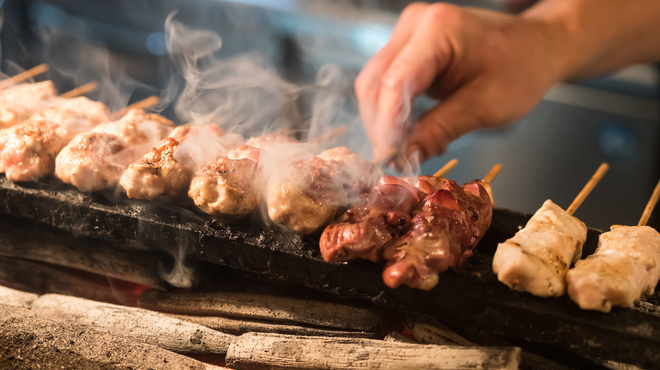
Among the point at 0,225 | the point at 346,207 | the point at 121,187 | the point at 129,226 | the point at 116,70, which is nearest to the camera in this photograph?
the point at 346,207

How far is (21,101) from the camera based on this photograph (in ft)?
12.6

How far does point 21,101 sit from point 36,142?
106 cm

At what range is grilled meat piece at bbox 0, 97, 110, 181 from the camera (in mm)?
3002

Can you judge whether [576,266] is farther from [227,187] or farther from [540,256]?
[227,187]

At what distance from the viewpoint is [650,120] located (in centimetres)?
751

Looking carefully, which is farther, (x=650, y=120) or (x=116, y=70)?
(x=116, y=70)

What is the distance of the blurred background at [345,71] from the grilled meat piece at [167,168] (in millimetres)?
4249

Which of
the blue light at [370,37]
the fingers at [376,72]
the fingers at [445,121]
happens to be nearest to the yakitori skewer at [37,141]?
the fingers at [376,72]

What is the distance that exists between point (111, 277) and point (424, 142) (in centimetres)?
276

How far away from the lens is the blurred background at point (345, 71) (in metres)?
7.16

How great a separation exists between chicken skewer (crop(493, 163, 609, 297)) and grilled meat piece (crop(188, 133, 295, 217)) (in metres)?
1.36

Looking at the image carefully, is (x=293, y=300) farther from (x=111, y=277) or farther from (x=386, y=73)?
(x=386, y=73)

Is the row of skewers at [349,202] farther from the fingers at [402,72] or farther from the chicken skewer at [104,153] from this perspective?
the fingers at [402,72]

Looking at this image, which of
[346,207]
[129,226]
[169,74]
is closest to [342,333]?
[346,207]
